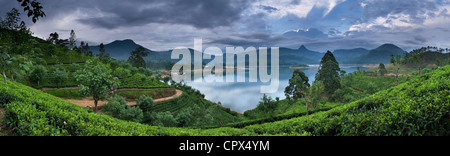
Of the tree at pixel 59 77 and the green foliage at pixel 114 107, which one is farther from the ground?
the tree at pixel 59 77

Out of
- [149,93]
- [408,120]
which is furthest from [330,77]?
[408,120]

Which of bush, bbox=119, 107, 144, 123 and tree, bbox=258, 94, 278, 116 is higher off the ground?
bush, bbox=119, 107, 144, 123

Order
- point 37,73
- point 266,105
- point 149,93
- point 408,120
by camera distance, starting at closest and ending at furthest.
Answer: point 408,120 < point 37,73 < point 266,105 < point 149,93

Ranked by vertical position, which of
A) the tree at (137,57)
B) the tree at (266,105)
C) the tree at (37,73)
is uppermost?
the tree at (137,57)

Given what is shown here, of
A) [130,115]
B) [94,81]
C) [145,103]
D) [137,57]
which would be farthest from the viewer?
[137,57]

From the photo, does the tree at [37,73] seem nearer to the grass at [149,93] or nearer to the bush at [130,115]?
the grass at [149,93]

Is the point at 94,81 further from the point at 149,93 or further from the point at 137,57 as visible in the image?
the point at 137,57

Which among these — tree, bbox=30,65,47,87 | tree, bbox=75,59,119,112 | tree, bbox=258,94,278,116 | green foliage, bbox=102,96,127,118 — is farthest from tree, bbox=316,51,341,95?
tree, bbox=30,65,47,87

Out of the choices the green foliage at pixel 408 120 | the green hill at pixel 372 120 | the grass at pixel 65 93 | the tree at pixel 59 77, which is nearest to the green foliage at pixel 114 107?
the grass at pixel 65 93

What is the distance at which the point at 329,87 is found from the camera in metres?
35.6

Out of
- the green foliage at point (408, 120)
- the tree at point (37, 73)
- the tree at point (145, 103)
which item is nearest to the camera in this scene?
the green foliage at point (408, 120)

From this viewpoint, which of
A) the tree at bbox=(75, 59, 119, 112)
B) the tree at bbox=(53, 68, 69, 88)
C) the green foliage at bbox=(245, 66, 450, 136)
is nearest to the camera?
the green foliage at bbox=(245, 66, 450, 136)

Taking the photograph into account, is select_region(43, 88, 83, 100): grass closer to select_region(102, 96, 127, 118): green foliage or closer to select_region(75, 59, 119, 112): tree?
select_region(102, 96, 127, 118): green foliage

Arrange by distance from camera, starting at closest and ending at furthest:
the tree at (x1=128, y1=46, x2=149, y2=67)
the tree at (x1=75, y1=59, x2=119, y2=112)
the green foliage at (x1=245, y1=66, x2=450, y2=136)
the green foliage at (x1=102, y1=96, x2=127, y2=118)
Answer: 1. the green foliage at (x1=245, y1=66, x2=450, y2=136)
2. the tree at (x1=75, y1=59, x2=119, y2=112)
3. the green foliage at (x1=102, y1=96, x2=127, y2=118)
4. the tree at (x1=128, y1=46, x2=149, y2=67)
